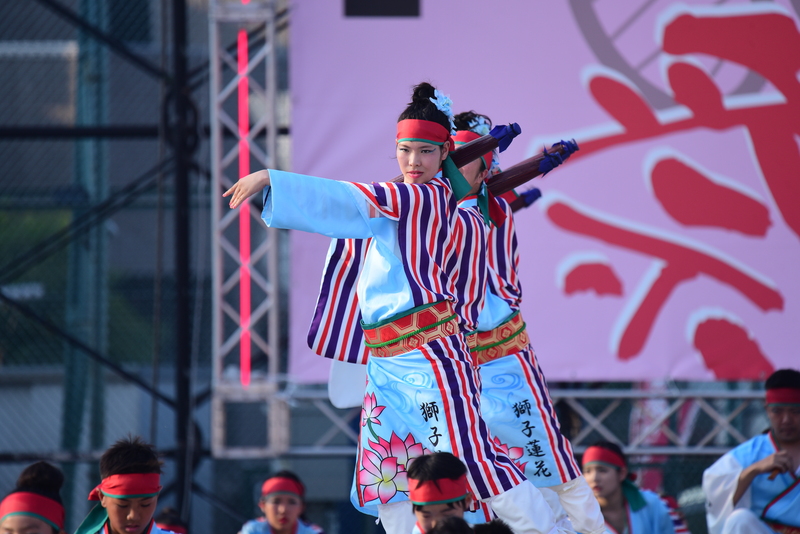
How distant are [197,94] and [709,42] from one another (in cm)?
261

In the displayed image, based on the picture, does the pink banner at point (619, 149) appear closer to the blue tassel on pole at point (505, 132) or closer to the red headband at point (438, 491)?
the blue tassel on pole at point (505, 132)

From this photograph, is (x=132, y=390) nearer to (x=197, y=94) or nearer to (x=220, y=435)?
(x=220, y=435)

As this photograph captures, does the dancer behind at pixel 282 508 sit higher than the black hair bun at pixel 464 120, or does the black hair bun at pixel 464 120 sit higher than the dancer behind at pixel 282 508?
the black hair bun at pixel 464 120

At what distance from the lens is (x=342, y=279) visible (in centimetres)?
271

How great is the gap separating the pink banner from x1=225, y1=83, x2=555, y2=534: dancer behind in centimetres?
214

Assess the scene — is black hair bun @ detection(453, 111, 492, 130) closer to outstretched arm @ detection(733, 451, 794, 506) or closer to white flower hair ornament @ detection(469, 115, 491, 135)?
white flower hair ornament @ detection(469, 115, 491, 135)

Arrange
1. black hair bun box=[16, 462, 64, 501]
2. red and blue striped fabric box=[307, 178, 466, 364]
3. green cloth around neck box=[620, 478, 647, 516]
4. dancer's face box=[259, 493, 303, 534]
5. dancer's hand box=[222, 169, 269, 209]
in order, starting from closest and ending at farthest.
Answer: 1. dancer's hand box=[222, 169, 269, 209]
2. red and blue striped fabric box=[307, 178, 466, 364]
3. black hair bun box=[16, 462, 64, 501]
4. green cloth around neck box=[620, 478, 647, 516]
5. dancer's face box=[259, 493, 303, 534]

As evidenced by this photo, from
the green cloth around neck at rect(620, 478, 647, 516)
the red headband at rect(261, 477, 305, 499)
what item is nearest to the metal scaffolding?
the red headband at rect(261, 477, 305, 499)

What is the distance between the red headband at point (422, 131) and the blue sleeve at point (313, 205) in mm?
260

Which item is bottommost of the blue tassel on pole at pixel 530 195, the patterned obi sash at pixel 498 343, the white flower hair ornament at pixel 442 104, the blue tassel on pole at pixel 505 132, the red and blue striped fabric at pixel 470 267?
the patterned obi sash at pixel 498 343

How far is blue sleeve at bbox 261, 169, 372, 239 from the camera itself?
2279 mm

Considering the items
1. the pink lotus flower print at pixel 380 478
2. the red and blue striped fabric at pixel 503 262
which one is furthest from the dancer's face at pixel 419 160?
the pink lotus flower print at pixel 380 478

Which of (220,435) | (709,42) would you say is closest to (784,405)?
(709,42)

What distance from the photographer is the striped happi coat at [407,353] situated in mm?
2342
